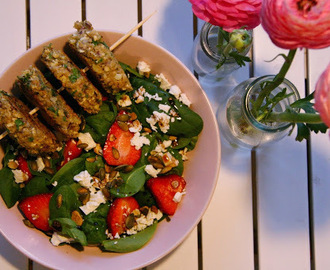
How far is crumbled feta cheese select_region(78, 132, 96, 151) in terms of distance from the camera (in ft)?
3.36

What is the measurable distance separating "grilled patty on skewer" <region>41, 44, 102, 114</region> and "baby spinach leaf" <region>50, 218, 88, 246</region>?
0.29m

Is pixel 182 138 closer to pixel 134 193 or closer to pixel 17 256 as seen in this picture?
pixel 134 193

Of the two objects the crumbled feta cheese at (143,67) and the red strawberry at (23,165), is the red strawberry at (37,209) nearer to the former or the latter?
the red strawberry at (23,165)

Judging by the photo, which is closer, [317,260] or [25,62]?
[25,62]

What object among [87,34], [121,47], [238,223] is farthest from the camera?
[238,223]

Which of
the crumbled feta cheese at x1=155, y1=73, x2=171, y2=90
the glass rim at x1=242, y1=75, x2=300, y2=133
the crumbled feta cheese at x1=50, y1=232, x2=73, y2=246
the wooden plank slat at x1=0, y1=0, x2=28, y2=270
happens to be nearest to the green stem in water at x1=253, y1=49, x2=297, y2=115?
the glass rim at x1=242, y1=75, x2=300, y2=133

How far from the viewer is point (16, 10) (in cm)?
118

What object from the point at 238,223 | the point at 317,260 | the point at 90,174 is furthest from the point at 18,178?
the point at 317,260

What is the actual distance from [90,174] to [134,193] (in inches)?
5.2

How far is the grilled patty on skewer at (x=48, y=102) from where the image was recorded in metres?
0.90

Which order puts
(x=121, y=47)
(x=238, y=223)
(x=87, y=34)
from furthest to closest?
(x=238, y=223) < (x=121, y=47) < (x=87, y=34)

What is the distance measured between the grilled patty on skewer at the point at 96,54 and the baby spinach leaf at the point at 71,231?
35 cm

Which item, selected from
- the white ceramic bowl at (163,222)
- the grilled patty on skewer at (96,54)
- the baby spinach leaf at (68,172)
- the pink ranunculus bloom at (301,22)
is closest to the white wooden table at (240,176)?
the white ceramic bowl at (163,222)

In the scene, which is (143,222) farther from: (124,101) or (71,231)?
(124,101)
